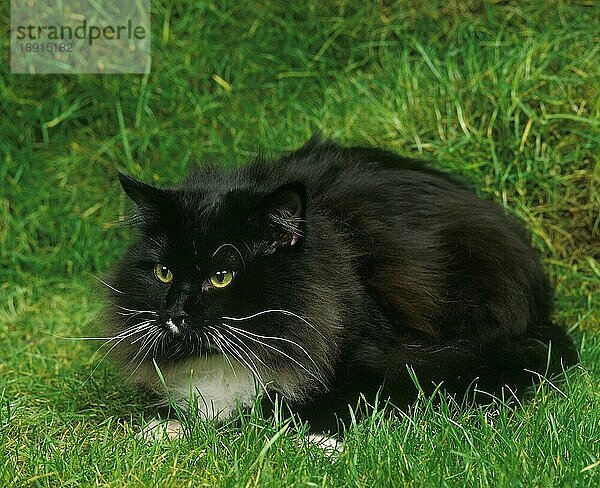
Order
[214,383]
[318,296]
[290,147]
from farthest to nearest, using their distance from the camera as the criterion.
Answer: [290,147], [214,383], [318,296]

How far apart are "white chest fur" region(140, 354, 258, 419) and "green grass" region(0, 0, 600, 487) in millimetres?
195

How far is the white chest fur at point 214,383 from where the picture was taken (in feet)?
8.84

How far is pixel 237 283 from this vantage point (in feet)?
8.39

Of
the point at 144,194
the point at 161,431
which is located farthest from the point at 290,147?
the point at 161,431

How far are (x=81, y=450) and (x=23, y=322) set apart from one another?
1708 mm

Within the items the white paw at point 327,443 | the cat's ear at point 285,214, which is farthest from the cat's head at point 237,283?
the white paw at point 327,443

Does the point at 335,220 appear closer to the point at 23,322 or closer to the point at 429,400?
the point at 429,400

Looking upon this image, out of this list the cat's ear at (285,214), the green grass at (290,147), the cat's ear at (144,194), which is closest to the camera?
the green grass at (290,147)

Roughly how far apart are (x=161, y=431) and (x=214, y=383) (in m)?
0.21

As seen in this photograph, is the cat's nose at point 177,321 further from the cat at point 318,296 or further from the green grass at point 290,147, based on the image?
the green grass at point 290,147

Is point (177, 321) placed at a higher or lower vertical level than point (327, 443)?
higher

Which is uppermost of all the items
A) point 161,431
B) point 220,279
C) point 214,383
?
point 220,279

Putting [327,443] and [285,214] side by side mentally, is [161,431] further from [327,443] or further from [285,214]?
[285,214]

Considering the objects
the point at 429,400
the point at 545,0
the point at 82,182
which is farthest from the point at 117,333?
the point at 545,0
